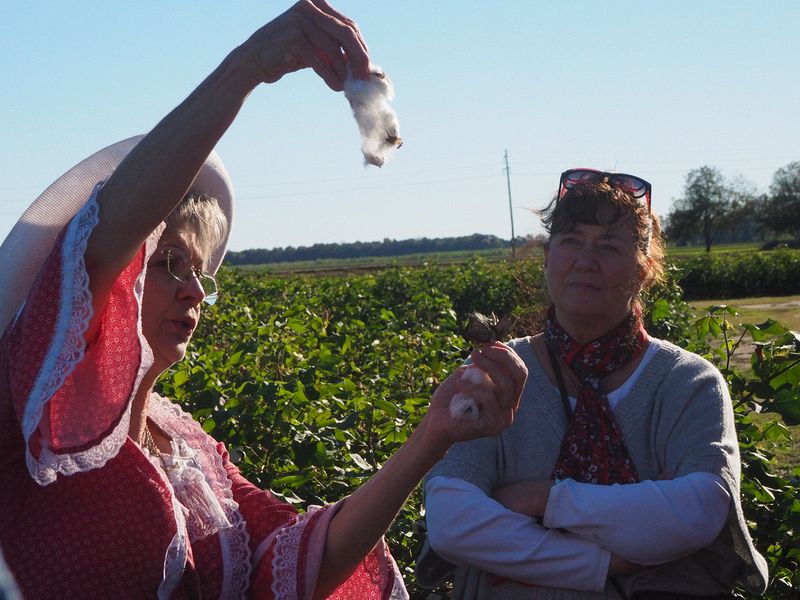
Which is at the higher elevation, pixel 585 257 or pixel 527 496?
pixel 585 257

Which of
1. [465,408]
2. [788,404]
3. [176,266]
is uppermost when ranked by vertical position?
[176,266]

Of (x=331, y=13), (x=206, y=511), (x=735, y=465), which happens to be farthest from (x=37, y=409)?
(x=735, y=465)

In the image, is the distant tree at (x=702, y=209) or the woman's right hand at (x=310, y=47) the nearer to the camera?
the woman's right hand at (x=310, y=47)

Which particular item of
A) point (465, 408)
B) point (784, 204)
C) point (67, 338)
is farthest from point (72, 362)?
point (784, 204)

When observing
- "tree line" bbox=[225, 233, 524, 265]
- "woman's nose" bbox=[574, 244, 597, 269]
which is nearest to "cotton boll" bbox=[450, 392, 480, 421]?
"woman's nose" bbox=[574, 244, 597, 269]

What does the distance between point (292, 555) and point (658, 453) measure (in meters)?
0.93

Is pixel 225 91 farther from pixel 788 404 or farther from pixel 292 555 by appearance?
pixel 788 404

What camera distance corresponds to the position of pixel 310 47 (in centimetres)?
141

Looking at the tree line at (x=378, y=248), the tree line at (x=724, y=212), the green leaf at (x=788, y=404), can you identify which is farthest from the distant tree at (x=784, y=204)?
the green leaf at (x=788, y=404)

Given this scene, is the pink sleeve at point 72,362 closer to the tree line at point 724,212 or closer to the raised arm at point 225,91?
the raised arm at point 225,91

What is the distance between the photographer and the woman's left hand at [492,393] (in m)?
1.64

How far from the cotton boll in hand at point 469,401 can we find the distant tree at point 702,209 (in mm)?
72247

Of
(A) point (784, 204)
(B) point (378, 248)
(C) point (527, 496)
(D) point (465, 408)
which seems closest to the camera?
(D) point (465, 408)

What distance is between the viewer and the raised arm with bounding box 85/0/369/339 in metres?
1.40
